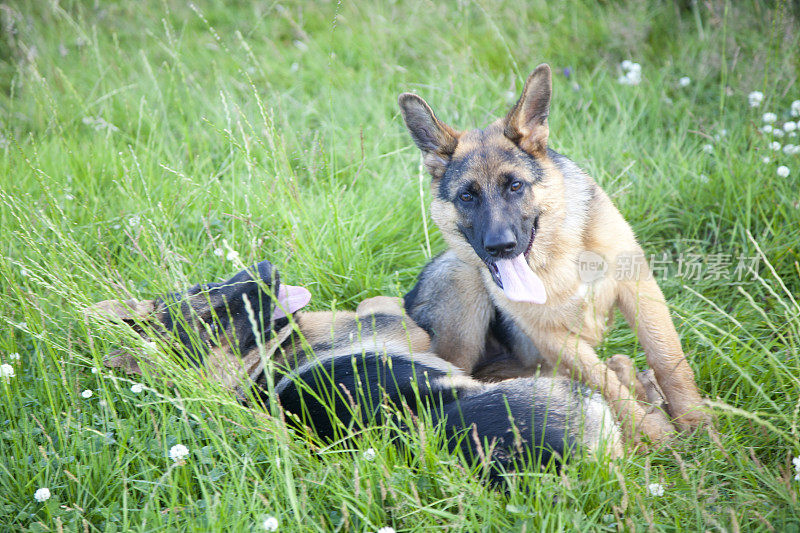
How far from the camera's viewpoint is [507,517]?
2.15 meters

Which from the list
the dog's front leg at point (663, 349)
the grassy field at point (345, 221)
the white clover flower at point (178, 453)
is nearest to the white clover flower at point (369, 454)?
the grassy field at point (345, 221)

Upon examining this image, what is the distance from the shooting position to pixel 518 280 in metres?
2.87

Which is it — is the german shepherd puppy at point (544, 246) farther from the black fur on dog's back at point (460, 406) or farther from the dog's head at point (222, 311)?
the dog's head at point (222, 311)

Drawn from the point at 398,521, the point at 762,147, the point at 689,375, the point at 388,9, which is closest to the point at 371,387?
the point at 398,521

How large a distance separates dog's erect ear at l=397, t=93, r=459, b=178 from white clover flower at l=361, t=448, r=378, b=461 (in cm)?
154

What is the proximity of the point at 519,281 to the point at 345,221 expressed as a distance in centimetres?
143

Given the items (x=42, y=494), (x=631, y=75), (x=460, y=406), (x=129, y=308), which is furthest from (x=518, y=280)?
(x=631, y=75)

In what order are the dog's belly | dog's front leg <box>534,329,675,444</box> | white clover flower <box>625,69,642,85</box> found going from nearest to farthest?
dog's front leg <box>534,329,675,444</box> < the dog's belly < white clover flower <box>625,69,642,85</box>

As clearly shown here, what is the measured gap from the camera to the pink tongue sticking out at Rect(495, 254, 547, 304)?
285cm

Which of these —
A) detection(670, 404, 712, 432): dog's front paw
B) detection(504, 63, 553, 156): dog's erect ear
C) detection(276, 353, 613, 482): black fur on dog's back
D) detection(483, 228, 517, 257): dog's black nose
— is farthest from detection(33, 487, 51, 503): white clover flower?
detection(670, 404, 712, 432): dog's front paw

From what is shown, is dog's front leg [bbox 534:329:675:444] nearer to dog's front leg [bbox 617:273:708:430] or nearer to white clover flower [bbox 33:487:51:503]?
dog's front leg [bbox 617:273:708:430]

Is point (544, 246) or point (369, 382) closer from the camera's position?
point (369, 382)

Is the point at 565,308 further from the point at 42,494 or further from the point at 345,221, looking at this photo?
the point at 42,494

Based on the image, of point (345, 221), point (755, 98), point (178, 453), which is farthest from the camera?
point (755, 98)
